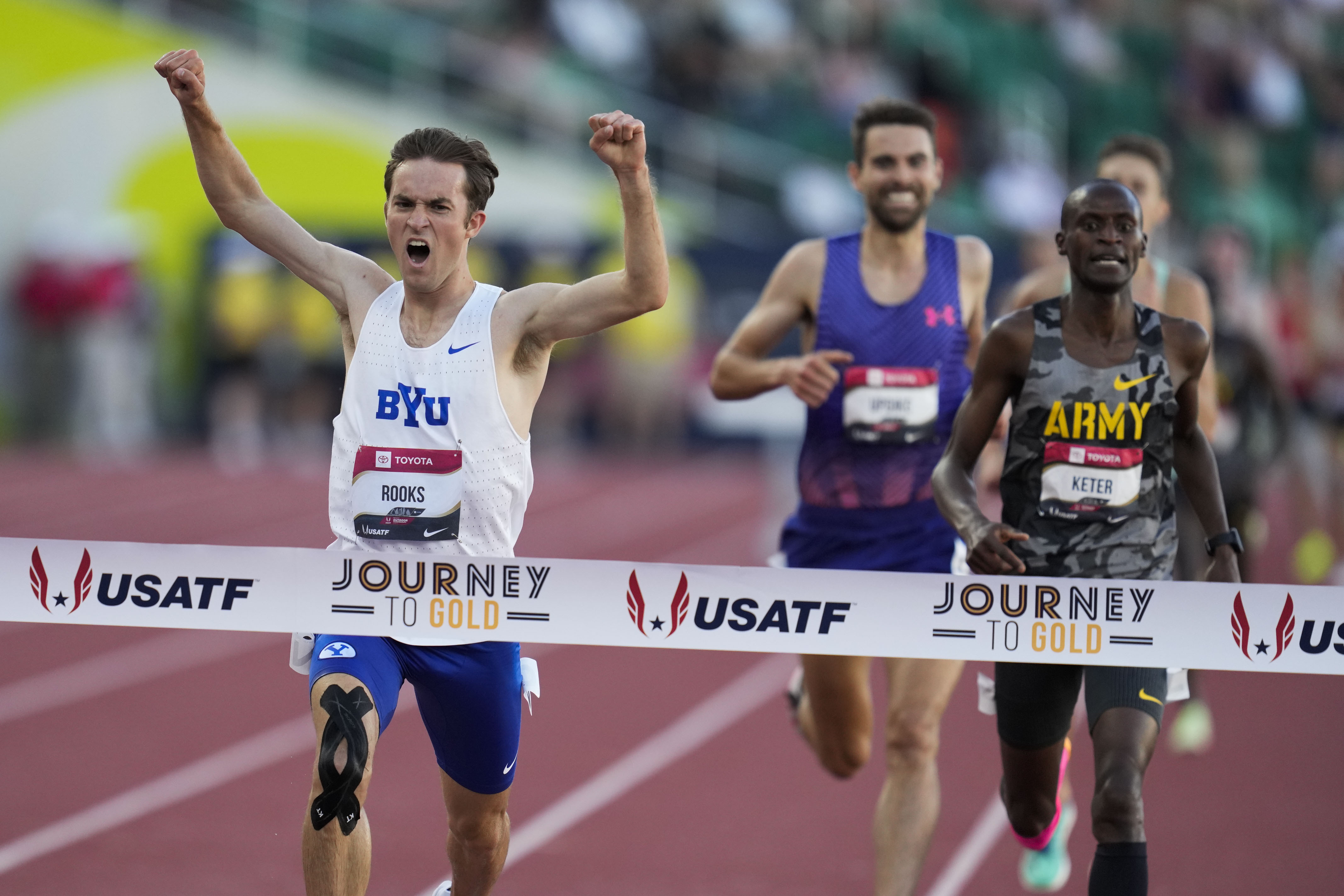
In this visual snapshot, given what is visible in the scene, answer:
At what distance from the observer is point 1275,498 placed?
16922 mm

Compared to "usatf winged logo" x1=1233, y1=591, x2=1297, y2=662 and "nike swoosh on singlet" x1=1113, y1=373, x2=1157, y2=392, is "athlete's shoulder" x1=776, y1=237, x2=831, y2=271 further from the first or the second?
"usatf winged logo" x1=1233, y1=591, x2=1297, y2=662

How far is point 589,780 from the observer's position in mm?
6828

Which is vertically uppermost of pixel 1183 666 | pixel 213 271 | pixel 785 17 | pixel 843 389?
pixel 785 17

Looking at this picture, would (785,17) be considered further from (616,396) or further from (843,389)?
(843,389)

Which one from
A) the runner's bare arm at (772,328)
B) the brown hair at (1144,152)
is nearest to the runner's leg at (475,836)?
the runner's bare arm at (772,328)

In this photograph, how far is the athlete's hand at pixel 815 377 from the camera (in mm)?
4445

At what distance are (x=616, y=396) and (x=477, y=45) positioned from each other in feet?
13.9

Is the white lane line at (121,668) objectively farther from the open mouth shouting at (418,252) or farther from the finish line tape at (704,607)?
the open mouth shouting at (418,252)

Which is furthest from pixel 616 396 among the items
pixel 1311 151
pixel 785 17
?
pixel 1311 151

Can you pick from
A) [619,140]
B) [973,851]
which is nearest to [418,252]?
[619,140]

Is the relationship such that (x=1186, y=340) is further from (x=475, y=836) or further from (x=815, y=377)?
(x=475, y=836)

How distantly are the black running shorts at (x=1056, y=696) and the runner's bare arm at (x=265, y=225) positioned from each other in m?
1.67

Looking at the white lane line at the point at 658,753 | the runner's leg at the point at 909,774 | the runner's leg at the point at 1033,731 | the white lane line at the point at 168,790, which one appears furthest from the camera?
the white lane line at the point at 658,753

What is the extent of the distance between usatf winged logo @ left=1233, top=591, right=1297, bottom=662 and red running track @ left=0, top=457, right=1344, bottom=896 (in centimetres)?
190
